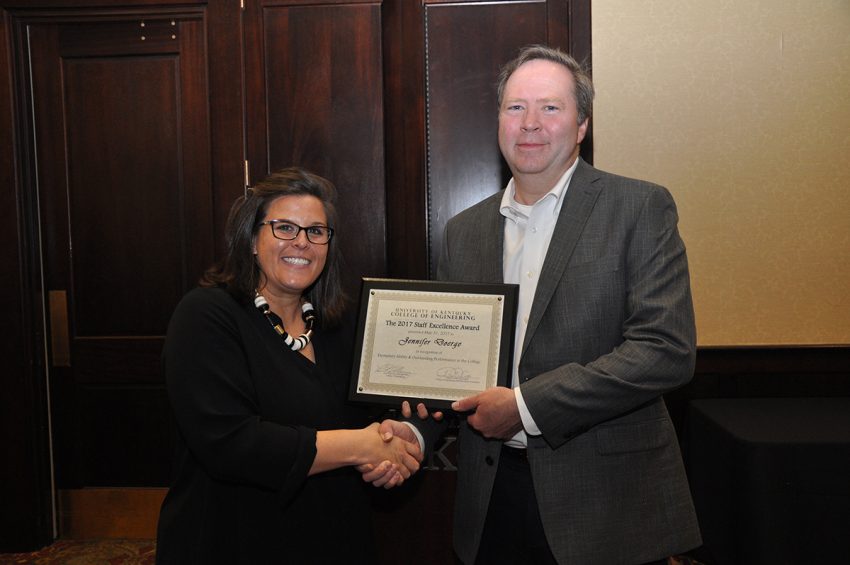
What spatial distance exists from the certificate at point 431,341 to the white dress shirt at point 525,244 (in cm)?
7

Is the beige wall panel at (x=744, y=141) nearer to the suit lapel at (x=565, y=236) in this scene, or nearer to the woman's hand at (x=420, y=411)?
the suit lapel at (x=565, y=236)

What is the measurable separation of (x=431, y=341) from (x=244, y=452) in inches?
20.3

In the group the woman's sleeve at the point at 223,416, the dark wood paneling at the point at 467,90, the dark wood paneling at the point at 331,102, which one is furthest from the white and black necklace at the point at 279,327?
the dark wood paneling at the point at 467,90

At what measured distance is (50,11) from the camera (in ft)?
10.9

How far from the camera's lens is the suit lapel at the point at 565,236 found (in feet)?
5.34

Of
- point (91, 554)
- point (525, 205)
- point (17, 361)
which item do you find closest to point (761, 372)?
point (525, 205)

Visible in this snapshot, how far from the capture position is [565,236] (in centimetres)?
167

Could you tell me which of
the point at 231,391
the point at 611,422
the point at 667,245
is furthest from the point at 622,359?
the point at 231,391

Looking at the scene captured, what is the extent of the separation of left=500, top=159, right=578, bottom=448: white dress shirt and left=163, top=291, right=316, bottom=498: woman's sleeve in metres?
0.55

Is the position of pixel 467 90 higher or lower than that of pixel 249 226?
higher

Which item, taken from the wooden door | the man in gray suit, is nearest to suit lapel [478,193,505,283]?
the man in gray suit

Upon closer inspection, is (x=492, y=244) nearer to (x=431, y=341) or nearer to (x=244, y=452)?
(x=431, y=341)

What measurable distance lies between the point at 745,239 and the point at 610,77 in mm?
1013

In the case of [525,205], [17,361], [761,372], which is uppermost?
[525,205]
